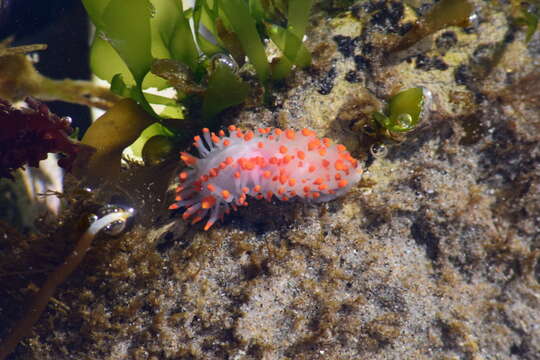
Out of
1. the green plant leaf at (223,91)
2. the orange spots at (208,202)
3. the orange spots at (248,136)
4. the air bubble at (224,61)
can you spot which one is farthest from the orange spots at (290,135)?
the air bubble at (224,61)

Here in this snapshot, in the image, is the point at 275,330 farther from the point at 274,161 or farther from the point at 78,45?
the point at 78,45

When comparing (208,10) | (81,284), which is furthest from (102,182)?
(208,10)

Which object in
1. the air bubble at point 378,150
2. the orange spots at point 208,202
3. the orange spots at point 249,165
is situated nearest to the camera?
the orange spots at point 249,165

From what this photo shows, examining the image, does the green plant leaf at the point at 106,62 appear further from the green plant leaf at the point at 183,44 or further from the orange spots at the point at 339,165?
the orange spots at the point at 339,165

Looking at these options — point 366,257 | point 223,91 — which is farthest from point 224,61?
point 366,257

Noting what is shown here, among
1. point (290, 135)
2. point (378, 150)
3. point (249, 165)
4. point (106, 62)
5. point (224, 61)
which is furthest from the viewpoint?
point (106, 62)

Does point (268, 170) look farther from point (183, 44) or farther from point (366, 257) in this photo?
point (183, 44)

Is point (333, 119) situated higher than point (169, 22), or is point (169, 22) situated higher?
point (169, 22)
